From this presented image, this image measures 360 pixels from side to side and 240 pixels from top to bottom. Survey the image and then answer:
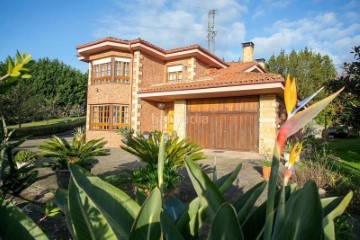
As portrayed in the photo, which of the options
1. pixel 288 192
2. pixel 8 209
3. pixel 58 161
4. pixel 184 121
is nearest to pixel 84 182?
pixel 8 209

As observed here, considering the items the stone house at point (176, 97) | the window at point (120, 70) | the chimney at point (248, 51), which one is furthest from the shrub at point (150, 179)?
the chimney at point (248, 51)

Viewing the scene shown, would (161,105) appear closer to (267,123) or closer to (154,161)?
(267,123)

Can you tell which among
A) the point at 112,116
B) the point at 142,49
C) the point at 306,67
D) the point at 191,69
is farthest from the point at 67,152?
the point at 306,67

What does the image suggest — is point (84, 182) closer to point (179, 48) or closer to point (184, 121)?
point (184, 121)

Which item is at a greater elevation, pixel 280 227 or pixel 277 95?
pixel 277 95

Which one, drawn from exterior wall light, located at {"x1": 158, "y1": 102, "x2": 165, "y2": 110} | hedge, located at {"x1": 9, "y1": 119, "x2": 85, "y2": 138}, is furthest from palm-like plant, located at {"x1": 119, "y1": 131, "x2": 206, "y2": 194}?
hedge, located at {"x1": 9, "y1": 119, "x2": 85, "y2": 138}

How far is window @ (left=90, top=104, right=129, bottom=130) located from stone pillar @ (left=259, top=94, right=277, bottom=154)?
8415 millimetres

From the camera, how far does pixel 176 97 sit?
51.4 feet

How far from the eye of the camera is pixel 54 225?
3.78 meters

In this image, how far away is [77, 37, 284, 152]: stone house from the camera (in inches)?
518

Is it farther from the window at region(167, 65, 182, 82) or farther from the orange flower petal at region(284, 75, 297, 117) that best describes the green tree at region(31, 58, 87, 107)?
the orange flower petal at region(284, 75, 297, 117)

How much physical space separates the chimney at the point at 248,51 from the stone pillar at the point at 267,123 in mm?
9915

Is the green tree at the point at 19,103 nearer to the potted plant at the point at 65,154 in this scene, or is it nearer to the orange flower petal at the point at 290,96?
the potted plant at the point at 65,154

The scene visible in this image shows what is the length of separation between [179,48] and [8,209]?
53.5ft
